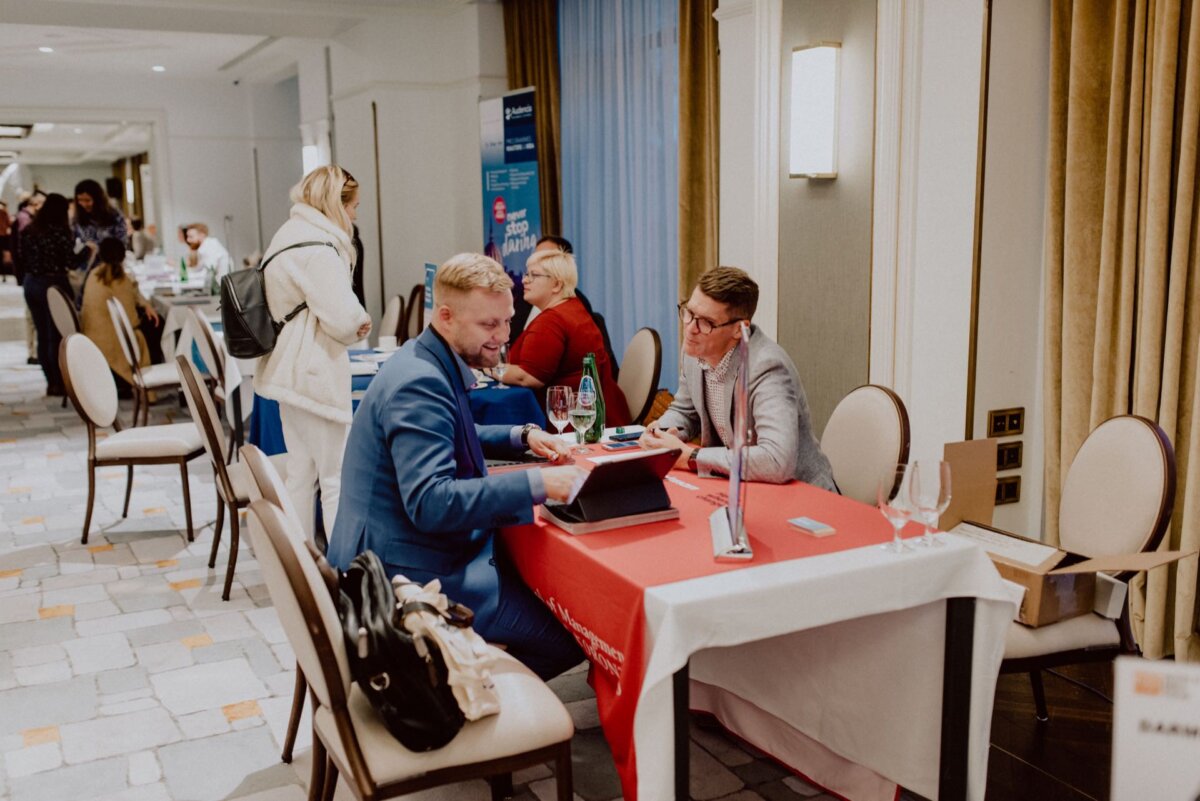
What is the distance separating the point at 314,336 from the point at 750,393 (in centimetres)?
176

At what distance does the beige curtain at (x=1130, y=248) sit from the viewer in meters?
2.94

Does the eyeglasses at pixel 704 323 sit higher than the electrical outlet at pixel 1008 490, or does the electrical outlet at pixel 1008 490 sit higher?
the eyeglasses at pixel 704 323

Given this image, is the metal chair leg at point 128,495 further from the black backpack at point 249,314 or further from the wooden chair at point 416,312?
the wooden chair at point 416,312

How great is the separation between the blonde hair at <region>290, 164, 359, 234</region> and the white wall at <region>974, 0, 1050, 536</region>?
2189 mm

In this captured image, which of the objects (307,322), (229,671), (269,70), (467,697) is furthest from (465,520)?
(269,70)

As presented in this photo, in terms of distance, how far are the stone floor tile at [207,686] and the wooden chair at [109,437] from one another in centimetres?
132

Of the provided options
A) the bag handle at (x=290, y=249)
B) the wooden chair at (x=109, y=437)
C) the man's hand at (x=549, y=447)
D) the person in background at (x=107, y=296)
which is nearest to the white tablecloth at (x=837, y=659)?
the man's hand at (x=549, y=447)

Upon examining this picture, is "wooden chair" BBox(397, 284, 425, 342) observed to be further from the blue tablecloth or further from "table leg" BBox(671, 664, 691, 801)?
"table leg" BBox(671, 664, 691, 801)

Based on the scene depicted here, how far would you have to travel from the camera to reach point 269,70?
10898 millimetres

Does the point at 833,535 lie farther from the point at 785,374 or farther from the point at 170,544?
the point at 170,544

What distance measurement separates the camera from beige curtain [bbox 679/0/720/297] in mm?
4875

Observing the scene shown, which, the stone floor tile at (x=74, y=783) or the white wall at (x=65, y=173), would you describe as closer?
the stone floor tile at (x=74, y=783)

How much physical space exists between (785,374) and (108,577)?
113 inches

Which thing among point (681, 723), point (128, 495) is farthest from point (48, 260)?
point (681, 723)
